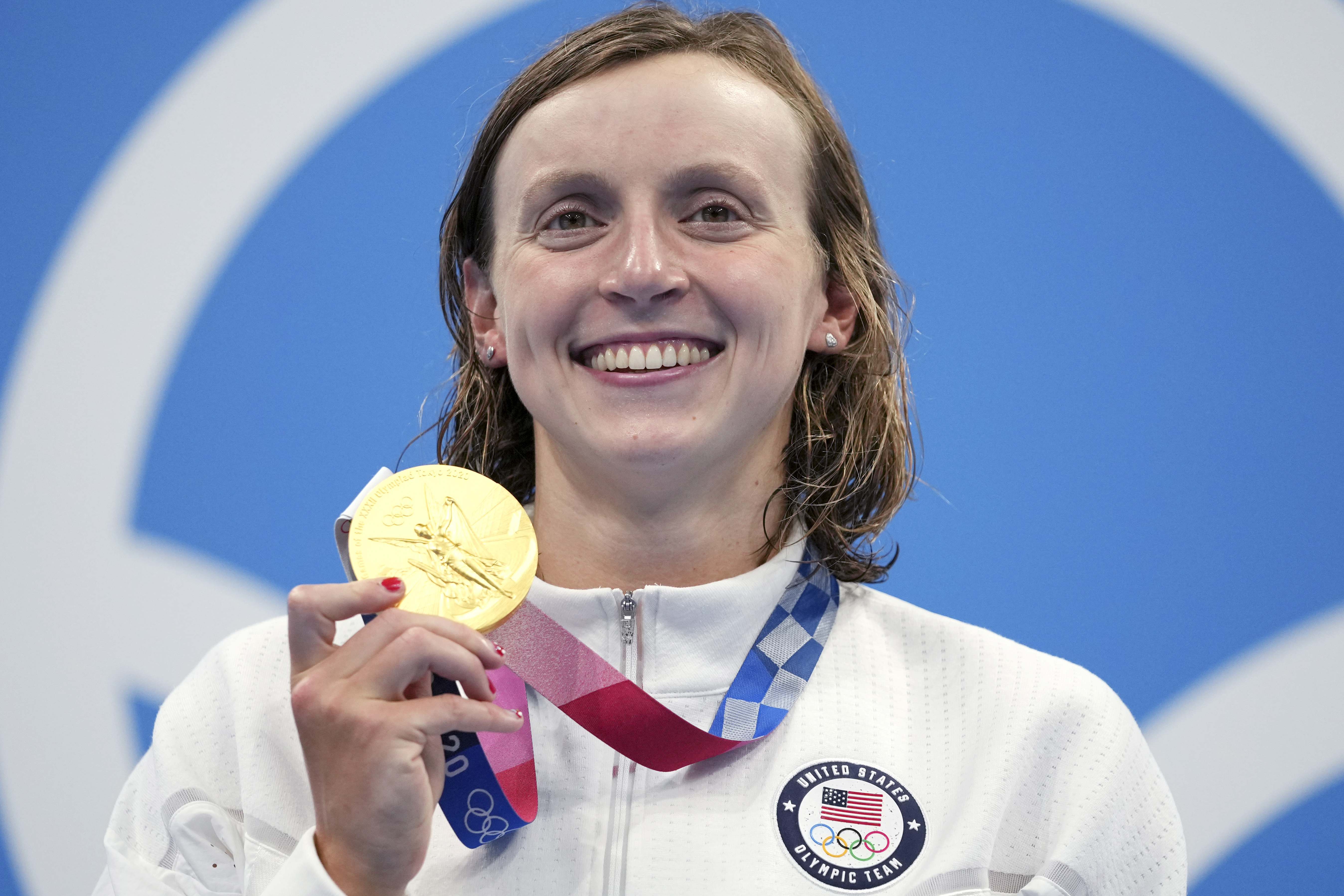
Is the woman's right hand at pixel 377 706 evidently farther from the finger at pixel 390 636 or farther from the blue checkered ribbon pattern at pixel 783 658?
the blue checkered ribbon pattern at pixel 783 658

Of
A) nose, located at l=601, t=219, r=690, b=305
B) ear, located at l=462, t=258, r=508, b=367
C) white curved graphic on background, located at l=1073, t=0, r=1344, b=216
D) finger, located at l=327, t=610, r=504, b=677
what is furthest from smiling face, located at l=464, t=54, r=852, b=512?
white curved graphic on background, located at l=1073, t=0, r=1344, b=216

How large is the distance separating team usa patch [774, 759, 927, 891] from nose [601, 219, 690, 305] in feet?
1.85

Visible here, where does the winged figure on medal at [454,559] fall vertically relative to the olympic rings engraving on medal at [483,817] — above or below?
above

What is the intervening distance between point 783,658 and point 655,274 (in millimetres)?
490

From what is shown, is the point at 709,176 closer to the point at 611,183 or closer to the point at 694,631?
the point at 611,183

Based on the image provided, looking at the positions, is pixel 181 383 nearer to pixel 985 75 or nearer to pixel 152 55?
pixel 152 55

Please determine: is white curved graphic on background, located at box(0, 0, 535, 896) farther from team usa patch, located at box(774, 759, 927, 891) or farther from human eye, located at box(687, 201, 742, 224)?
team usa patch, located at box(774, 759, 927, 891)

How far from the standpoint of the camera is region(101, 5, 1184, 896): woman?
1.30 m

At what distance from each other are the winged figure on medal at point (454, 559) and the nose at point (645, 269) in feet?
1.02

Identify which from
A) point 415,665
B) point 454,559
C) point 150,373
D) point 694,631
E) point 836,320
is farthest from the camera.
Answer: point 150,373

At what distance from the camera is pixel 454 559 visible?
122 centimetres

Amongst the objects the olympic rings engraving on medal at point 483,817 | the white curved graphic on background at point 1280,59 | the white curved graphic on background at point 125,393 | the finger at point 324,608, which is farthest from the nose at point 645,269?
the white curved graphic on background at point 1280,59

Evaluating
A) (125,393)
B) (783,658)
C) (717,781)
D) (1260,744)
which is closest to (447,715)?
(717,781)

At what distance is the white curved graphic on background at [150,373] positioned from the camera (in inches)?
84.0
